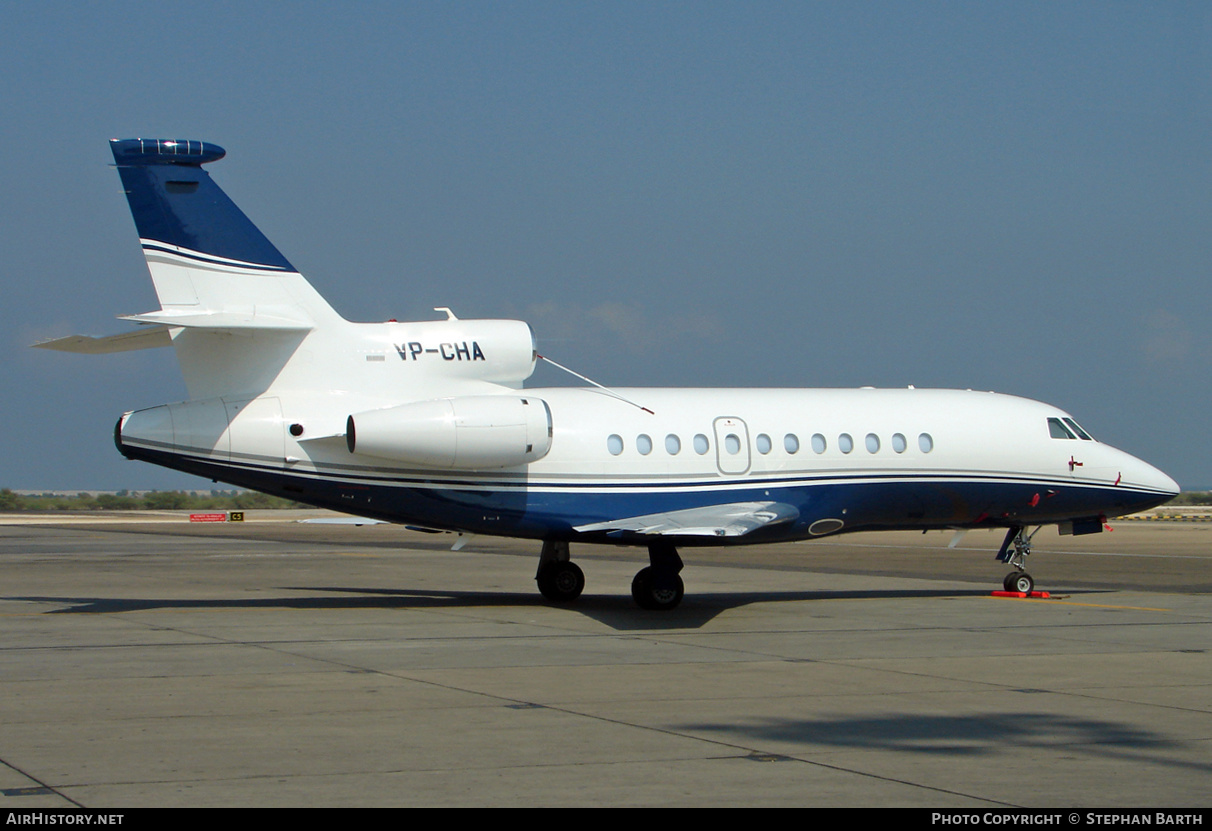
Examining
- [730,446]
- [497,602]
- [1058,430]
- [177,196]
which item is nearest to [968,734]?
[730,446]

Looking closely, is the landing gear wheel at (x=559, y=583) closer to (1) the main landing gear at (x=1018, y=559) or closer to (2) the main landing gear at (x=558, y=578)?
(2) the main landing gear at (x=558, y=578)

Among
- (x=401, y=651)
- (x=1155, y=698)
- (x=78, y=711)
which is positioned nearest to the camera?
(x=78, y=711)

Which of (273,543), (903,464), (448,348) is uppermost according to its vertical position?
Answer: (448,348)

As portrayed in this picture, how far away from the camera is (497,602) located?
68.5ft

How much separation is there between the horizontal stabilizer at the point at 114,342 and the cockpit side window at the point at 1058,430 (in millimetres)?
13884

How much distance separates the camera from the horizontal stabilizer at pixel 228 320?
16.0 metres

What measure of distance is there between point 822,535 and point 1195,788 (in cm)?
1220

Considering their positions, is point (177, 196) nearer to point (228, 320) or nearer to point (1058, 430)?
point (228, 320)

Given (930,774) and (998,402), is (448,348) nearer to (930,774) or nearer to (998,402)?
(998,402)

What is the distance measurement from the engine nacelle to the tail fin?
1.66 meters

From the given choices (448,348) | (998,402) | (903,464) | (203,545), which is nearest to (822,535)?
(903,464)

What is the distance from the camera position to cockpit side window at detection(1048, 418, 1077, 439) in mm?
21547

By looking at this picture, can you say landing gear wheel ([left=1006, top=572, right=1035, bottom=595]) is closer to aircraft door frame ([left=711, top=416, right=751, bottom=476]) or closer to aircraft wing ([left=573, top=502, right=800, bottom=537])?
aircraft wing ([left=573, top=502, right=800, bottom=537])

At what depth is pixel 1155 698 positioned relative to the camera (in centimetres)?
1140
